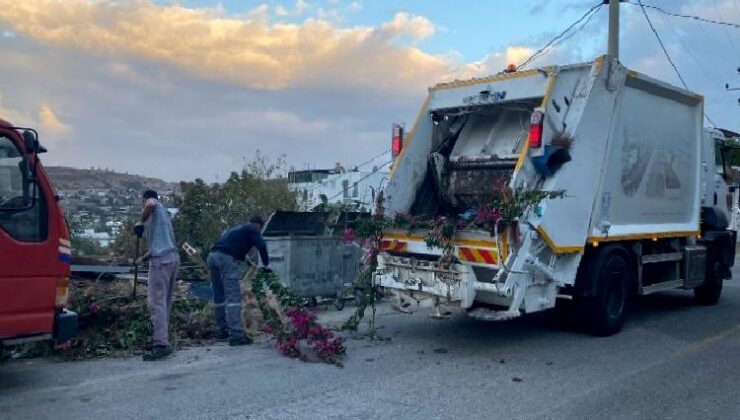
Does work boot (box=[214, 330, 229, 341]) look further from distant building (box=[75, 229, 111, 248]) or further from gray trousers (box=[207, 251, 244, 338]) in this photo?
distant building (box=[75, 229, 111, 248])

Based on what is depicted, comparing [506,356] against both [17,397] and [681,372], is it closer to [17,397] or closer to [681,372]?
[681,372]

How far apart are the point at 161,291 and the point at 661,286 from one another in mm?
6620

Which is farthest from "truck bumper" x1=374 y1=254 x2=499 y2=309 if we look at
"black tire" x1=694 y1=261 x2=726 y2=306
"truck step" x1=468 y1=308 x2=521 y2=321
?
"black tire" x1=694 y1=261 x2=726 y2=306

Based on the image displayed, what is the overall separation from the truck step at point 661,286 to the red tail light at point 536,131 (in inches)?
125

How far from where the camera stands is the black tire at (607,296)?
8.11m

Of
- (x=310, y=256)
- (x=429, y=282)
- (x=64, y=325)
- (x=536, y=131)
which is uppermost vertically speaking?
(x=536, y=131)

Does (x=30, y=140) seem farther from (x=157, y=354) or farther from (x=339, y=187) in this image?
(x=339, y=187)

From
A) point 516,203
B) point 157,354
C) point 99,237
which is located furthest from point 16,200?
point 99,237

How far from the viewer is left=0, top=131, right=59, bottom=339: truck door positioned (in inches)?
221

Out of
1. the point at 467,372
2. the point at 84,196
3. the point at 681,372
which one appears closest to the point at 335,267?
the point at 467,372

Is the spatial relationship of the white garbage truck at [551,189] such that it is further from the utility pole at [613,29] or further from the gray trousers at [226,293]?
the utility pole at [613,29]

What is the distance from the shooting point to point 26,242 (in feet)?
18.8

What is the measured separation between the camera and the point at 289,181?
51.8ft

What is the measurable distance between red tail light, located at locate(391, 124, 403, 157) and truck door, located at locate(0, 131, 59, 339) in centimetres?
407
